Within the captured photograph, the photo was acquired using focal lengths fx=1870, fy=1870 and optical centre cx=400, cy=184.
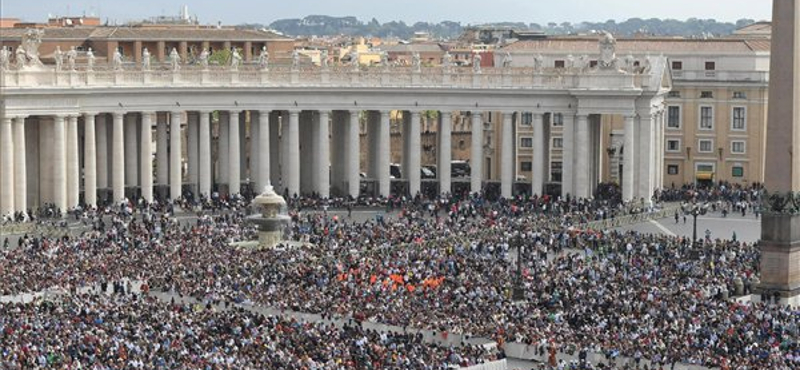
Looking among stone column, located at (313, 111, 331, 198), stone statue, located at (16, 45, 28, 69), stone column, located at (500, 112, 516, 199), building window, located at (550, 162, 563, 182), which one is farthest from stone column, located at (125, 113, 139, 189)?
building window, located at (550, 162, 563, 182)

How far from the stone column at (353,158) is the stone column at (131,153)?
11281 millimetres

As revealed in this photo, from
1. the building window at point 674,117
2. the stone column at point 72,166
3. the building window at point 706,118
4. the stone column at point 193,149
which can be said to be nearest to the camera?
the stone column at point 72,166

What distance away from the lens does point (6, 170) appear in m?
89.4

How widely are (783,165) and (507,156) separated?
40.6 metres

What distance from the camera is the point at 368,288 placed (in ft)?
203

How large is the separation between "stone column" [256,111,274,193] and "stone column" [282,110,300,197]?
1083 mm

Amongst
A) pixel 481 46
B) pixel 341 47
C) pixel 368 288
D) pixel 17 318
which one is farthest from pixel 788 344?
pixel 341 47

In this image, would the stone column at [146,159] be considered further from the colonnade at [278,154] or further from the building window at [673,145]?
the building window at [673,145]

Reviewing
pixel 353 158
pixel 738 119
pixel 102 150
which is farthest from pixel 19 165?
pixel 738 119

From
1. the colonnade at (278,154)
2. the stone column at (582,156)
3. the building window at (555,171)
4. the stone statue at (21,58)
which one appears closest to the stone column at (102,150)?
the colonnade at (278,154)

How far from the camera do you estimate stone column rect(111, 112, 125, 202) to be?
94812 millimetres

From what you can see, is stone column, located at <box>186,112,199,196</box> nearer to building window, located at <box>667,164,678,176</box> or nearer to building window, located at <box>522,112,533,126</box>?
building window, located at <box>522,112,533,126</box>

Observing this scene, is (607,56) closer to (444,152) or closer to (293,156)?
(444,152)

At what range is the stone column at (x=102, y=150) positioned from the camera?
A: 97.5m
